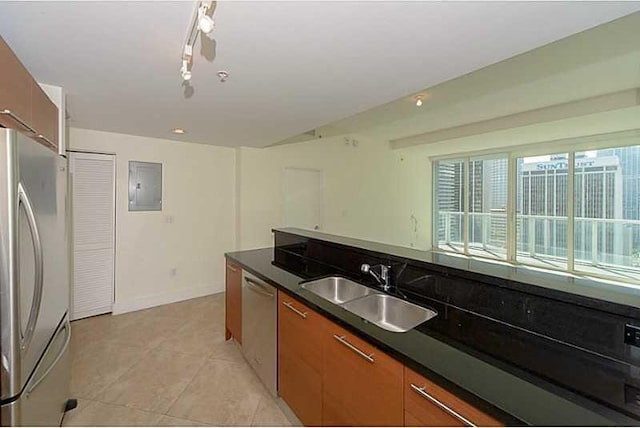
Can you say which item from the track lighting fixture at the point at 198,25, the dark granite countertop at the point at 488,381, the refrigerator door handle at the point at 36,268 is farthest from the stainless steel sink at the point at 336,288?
the track lighting fixture at the point at 198,25

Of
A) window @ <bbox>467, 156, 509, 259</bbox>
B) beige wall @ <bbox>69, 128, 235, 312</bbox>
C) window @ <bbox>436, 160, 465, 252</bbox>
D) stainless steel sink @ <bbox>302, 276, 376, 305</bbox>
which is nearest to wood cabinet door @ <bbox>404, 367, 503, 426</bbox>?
stainless steel sink @ <bbox>302, 276, 376, 305</bbox>

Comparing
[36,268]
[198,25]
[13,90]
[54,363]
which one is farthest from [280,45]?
[54,363]

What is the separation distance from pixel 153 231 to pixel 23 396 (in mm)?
2973

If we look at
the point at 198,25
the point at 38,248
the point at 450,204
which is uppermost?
the point at 198,25

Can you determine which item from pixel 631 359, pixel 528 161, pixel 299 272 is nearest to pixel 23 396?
pixel 299 272

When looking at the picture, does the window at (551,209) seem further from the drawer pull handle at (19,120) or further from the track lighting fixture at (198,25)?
the drawer pull handle at (19,120)

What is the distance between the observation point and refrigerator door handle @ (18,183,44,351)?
1.25m

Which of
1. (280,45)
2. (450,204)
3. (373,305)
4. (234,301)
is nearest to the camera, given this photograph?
(280,45)

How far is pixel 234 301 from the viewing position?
2.74 metres

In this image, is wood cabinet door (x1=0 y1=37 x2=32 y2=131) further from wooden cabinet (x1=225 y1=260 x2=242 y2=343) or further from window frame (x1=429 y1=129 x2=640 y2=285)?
window frame (x1=429 y1=129 x2=640 y2=285)

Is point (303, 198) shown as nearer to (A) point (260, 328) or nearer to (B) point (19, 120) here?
(A) point (260, 328)

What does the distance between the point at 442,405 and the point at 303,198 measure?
4301 mm

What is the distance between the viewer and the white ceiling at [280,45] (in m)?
1.28

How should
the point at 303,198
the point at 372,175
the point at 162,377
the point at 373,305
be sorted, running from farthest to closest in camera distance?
the point at 372,175, the point at 303,198, the point at 162,377, the point at 373,305
